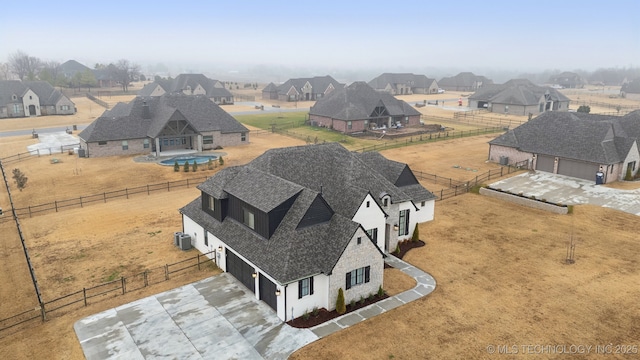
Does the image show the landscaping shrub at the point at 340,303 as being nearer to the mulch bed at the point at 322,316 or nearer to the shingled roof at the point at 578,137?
the mulch bed at the point at 322,316

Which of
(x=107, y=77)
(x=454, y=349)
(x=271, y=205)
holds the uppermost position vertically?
(x=107, y=77)

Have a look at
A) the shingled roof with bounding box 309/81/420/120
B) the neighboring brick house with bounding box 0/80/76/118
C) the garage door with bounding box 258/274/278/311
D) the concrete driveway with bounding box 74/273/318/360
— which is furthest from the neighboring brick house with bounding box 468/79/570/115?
the neighboring brick house with bounding box 0/80/76/118

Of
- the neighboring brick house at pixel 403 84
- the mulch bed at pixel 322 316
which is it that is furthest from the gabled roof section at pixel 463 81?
the mulch bed at pixel 322 316

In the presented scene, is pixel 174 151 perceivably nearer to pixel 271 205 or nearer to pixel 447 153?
pixel 447 153

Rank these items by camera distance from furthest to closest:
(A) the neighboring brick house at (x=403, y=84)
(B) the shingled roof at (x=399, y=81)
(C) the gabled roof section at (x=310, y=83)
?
1. (A) the neighboring brick house at (x=403, y=84)
2. (B) the shingled roof at (x=399, y=81)
3. (C) the gabled roof section at (x=310, y=83)

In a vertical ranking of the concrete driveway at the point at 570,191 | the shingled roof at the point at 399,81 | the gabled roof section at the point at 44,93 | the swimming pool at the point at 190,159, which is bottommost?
the concrete driveway at the point at 570,191

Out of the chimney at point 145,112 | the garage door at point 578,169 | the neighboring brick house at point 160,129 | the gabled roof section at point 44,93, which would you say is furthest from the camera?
the gabled roof section at point 44,93

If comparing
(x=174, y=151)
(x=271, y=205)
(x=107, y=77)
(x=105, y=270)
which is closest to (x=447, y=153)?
(x=174, y=151)
